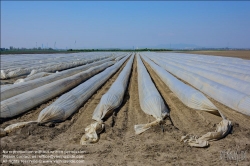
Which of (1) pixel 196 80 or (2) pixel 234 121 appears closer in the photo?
(2) pixel 234 121

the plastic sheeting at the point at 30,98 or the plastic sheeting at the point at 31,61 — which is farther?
the plastic sheeting at the point at 31,61

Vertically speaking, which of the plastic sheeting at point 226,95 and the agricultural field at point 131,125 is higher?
the plastic sheeting at point 226,95

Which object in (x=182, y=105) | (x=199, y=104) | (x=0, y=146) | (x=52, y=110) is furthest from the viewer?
(x=182, y=105)

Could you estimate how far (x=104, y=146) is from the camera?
13.9 ft

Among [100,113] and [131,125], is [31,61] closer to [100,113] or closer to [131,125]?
[100,113]

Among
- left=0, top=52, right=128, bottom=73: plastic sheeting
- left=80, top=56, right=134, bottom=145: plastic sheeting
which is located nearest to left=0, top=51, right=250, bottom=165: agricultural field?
left=80, top=56, right=134, bottom=145: plastic sheeting

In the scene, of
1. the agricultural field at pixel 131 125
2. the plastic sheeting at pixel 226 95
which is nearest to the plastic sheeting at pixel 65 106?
the agricultural field at pixel 131 125

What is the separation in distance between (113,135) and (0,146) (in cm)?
192

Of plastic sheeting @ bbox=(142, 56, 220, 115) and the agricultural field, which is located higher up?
plastic sheeting @ bbox=(142, 56, 220, 115)

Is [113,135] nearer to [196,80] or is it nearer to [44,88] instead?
[44,88]

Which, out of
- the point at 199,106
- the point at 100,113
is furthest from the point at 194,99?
the point at 100,113

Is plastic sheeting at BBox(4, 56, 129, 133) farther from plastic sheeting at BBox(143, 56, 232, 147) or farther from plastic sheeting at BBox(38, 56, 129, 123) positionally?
plastic sheeting at BBox(143, 56, 232, 147)

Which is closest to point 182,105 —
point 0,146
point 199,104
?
point 199,104

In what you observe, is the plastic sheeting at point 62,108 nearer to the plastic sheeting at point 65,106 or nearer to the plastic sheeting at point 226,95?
the plastic sheeting at point 65,106
